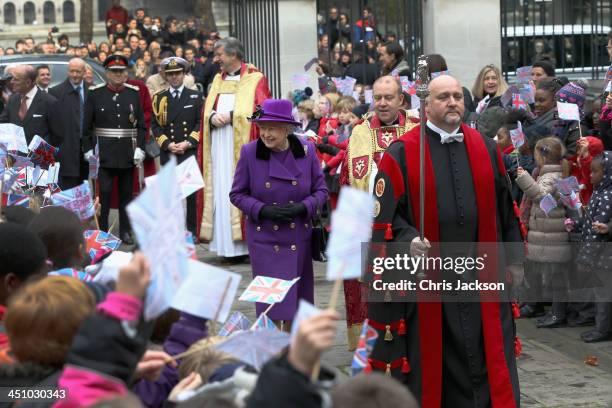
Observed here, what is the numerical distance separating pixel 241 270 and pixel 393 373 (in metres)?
5.75

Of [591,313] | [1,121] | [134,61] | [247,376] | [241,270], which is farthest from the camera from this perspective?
[134,61]

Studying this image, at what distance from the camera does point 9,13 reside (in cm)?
4219

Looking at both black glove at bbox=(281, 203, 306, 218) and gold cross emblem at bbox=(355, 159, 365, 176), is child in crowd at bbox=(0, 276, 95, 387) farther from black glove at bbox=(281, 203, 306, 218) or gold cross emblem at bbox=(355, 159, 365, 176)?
gold cross emblem at bbox=(355, 159, 365, 176)

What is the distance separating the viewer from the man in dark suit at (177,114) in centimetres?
1351

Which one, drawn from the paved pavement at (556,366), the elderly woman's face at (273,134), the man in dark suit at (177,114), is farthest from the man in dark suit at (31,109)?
the elderly woman's face at (273,134)

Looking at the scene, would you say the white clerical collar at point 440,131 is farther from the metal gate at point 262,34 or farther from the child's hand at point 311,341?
the metal gate at point 262,34

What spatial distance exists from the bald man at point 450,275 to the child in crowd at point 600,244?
8.37 ft

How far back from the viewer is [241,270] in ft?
39.3

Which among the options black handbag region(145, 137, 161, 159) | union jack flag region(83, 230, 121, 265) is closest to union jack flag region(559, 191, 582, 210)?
union jack flag region(83, 230, 121, 265)

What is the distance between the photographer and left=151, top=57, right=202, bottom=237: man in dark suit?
532 inches

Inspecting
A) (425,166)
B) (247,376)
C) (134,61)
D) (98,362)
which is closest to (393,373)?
(425,166)

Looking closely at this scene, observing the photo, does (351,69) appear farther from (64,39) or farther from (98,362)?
(64,39)

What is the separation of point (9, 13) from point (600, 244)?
3593 cm

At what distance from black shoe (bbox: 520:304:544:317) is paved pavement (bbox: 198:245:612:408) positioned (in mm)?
140
